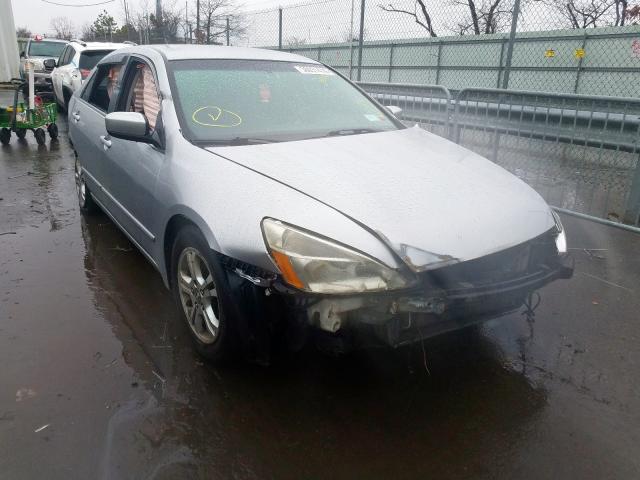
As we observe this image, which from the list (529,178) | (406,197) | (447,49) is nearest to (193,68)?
(406,197)

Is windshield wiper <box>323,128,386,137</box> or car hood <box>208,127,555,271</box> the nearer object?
car hood <box>208,127,555,271</box>

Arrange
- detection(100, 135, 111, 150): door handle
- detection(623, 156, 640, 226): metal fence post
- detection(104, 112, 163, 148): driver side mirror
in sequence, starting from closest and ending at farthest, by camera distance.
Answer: detection(104, 112, 163, 148): driver side mirror → detection(100, 135, 111, 150): door handle → detection(623, 156, 640, 226): metal fence post

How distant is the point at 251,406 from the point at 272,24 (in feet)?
35.7

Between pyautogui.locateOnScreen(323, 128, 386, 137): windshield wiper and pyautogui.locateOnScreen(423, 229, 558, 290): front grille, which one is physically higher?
pyautogui.locateOnScreen(323, 128, 386, 137): windshield wiper

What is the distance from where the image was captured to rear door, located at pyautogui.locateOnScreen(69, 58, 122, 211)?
4027mm

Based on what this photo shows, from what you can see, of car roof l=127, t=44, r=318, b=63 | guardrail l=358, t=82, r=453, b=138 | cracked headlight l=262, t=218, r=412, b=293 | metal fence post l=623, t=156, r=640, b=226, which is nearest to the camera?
cracked headlight l=262, t=218, r=412, b=293

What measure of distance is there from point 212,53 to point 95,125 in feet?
4.13

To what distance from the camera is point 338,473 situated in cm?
206

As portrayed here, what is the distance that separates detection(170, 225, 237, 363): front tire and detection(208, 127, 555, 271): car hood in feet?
1.53

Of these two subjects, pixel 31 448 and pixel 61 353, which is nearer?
pixel 31 448

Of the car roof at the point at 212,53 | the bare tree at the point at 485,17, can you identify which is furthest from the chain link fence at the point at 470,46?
the car roof at the point at 212,53

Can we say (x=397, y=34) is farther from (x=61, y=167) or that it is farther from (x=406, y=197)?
(x=406, y=197)

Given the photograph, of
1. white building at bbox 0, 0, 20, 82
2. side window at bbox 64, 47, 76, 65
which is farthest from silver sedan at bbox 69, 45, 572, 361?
white building at bbox 0, 0, 20, 82

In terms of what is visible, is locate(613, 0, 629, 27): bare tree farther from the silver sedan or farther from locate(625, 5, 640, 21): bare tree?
the silver sedan
